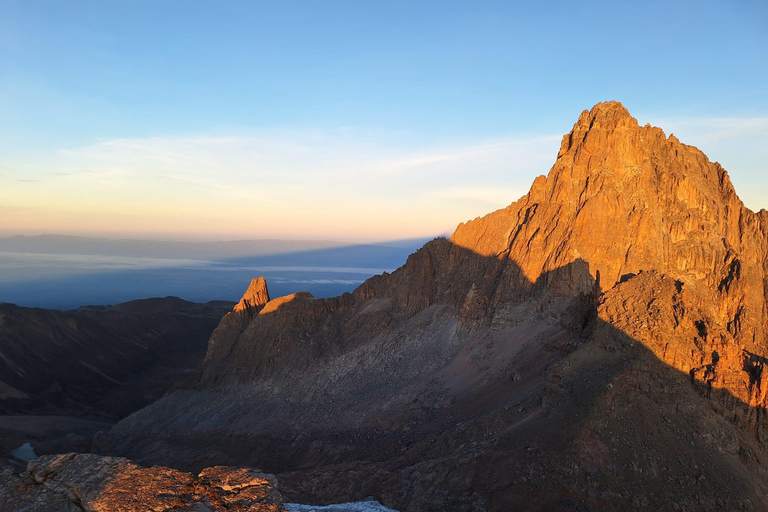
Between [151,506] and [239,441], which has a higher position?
[151,506]

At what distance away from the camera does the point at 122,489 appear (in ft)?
39.3

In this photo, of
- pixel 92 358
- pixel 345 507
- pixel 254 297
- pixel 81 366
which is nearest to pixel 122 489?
pixel 345 507

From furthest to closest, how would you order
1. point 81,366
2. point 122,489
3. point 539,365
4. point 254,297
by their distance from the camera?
1. point 81,366
2. point 254,297
3. point 539,365
4. point 122,489

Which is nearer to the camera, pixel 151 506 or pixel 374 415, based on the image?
pixel 151 506

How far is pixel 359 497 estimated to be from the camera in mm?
25984

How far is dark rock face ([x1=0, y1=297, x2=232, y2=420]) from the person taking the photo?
72.4m

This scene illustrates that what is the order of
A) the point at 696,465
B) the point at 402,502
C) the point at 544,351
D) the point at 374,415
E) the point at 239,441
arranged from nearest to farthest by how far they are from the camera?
the point at 696,465 < the point at 402,502 < the point at 544,351 < the point at 374,415 < the point at 239,441

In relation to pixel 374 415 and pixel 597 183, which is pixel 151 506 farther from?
pixel 597 183

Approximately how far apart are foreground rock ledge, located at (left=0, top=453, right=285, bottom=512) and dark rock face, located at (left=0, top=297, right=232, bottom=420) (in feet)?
207

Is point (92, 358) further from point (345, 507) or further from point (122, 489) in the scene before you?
point (122, 489)

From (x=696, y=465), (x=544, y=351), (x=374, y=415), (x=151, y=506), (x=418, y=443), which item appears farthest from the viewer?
(x=374, y=415)

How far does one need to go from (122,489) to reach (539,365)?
2563 centimetres

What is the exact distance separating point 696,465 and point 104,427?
2415 inches

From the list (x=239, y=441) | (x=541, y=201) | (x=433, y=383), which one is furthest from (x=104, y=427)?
(x=541, y=201)
